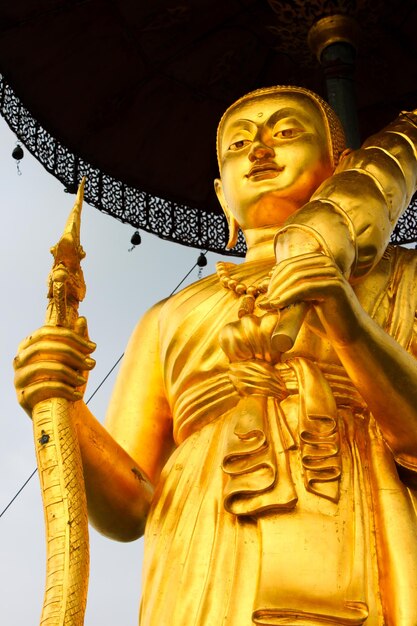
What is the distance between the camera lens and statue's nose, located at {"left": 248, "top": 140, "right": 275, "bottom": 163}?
4.43 m

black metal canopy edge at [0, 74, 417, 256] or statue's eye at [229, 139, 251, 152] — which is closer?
statue's eye at [229, 139, 251, 152]

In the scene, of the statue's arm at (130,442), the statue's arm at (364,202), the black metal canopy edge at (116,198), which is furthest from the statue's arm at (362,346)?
the black metal canopy edge at (116,198)

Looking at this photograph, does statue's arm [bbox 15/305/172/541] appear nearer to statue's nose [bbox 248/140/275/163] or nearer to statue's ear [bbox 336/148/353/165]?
statue's nose [bbox 248/140/275/163]

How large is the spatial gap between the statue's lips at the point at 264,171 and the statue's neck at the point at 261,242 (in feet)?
0.57

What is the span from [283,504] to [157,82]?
104 inches

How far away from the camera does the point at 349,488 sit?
145 inches

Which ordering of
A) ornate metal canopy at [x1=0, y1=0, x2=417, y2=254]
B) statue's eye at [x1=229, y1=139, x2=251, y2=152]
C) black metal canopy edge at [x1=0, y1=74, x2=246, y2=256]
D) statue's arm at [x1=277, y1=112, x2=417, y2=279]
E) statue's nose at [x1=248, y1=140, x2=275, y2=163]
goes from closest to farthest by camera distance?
statue's arm at [x1=277, y1=112, x2=417, y2=279] → statue's nose at [x1=248, y1=140, x2=275, y2=163] → statue's eye at [x1=229, y1=139, x2=251, y2=152] → ornate metal canopy at [x1=0, y1=0, x2=417, y2=254] → black metal canopy edge at [x1=0, y1=74, x2=246, y2=256]

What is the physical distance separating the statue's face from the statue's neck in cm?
2

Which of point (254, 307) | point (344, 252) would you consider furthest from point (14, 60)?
point (344, 252)

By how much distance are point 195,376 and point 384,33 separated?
2.08m

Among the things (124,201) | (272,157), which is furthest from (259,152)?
(124,201)

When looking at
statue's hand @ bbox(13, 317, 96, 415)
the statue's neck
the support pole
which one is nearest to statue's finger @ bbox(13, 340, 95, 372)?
statue's hand @ bbox(13, 317, 96, 415)

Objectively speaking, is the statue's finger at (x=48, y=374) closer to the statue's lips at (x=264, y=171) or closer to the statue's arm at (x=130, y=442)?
the statue's arm at (x=130, y=442)

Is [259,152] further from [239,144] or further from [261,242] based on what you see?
[261,242]
